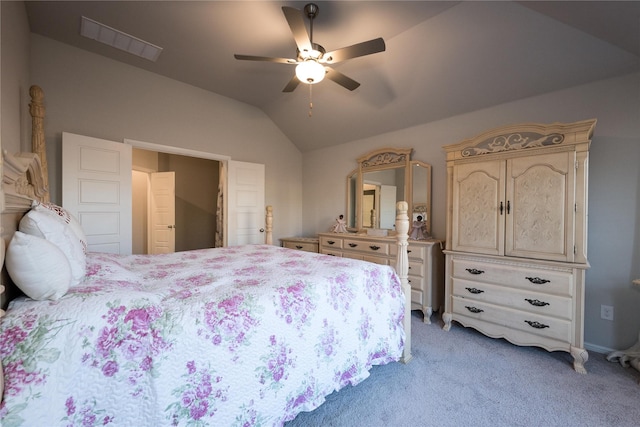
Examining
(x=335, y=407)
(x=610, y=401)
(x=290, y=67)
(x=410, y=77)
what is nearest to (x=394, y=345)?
(x=335, y=407)

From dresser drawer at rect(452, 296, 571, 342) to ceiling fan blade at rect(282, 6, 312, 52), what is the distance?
8.59ft

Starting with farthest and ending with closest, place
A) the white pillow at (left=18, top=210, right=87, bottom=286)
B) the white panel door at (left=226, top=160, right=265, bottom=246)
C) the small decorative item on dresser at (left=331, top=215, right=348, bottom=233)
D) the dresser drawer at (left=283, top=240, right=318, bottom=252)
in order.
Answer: the dresser drawer at (left=283, top=240, right=318, bottom=252), the small decorative item on dresser at (left=331, top=215, right=348, bottom=233), the white panel door at (left=226, top=160, right=265, bottom=246), the white pillow at (left=18, top=210, right=87, bottom=286)

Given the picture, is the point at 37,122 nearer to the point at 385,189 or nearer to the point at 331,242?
the point at 331,242

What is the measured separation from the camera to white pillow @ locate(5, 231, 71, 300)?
848 mm

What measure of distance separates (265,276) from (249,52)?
96.7 inches

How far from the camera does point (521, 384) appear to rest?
1.79 m

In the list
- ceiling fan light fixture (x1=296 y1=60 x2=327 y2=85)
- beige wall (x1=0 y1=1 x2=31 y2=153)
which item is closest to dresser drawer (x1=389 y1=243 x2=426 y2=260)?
ceiling fan light fixture (x1=296 y1=60 x2=327 y2=85)

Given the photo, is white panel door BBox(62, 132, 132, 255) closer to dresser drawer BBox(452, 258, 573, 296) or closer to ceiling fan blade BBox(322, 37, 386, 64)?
ceiling fan blade BBox(322, 37, 386, 64)

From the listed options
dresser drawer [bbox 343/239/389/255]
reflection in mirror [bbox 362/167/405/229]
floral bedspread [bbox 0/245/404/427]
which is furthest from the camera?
reflection in mirror [bbox 362/167/405/229]

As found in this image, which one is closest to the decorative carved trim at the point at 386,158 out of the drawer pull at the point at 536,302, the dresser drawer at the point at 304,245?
the dresser drawer at the point at 304,245

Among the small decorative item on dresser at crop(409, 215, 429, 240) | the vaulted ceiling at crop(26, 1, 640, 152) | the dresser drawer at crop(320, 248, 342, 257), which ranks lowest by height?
the dresser drawer at crop(320, 248, 342, 257)

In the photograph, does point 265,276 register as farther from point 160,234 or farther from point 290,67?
point 160,234

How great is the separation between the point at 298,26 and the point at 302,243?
3066 millimetres

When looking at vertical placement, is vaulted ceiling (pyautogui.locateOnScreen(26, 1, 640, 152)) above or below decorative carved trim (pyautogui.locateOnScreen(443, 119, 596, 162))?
above
